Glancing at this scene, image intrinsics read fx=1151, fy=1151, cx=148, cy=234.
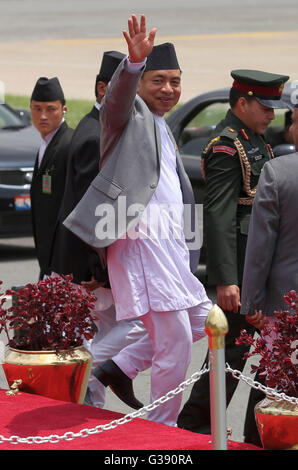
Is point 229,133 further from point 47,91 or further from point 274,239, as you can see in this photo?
point 47,91

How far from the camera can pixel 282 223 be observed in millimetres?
4945

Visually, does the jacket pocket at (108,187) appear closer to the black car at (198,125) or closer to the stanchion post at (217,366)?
the stanchion post at (217,366)

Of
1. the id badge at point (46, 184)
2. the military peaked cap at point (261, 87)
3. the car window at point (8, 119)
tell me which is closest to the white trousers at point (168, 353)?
the military peaked cap at point (261, 87)

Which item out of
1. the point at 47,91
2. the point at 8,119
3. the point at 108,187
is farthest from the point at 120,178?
the point at 8,119

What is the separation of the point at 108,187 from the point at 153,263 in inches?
15.7

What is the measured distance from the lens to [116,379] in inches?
243

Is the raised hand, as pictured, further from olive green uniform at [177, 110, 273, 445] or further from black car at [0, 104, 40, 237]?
black car at [0, 104, 40, 237]

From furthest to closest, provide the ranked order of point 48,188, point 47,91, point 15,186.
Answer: point 15,186
point 47,91
point 48,188

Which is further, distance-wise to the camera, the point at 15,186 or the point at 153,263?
the point at 15,186

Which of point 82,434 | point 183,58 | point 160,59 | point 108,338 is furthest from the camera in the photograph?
point 183,58

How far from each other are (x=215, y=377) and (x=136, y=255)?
1.60 metres

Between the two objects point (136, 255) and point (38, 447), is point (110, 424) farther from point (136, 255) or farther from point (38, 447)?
point (136, 255)

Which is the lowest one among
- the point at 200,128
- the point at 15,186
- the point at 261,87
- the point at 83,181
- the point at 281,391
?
the point at 15,186

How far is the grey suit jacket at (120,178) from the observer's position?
508cm
